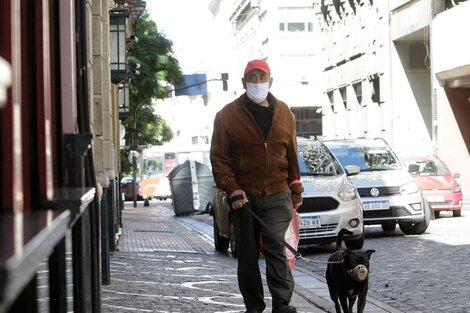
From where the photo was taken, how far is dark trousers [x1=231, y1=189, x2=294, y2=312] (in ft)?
24.8

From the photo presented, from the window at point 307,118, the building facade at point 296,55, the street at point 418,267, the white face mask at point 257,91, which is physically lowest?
the street at point 418,267

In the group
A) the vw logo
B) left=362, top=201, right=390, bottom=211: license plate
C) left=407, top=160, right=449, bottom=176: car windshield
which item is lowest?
left=362, top=201, right=390, bottom=211: license plate

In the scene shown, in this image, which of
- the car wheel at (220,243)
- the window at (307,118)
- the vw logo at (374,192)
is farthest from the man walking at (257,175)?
the window at (307,118)

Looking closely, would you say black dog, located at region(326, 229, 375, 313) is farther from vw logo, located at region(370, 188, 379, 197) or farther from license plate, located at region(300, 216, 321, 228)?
vw logo, located at region(370, 188, 379, 197)

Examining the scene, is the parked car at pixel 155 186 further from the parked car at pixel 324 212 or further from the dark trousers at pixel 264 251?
the dark trousers at pixel 264 251

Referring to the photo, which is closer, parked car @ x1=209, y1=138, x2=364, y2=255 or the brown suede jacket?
the brown suede jacket

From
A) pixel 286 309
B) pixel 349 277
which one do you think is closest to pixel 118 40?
pixel 349 277

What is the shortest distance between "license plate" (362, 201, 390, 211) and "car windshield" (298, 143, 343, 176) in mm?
1554

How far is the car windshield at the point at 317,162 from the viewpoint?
16562 millimetres

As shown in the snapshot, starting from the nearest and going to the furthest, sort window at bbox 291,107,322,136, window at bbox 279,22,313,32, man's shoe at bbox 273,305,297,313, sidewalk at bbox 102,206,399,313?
man's shoe at bbox 273,305,297,313 → sidewalk at bbox 102,206,399,313 → window at bbox 279,22,313,32 → window at bbox 291,107,322,136

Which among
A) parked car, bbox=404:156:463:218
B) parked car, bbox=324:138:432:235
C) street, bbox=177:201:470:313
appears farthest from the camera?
parked car, bbox=404:156:463:218

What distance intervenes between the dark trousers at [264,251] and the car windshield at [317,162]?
8698 millimetres

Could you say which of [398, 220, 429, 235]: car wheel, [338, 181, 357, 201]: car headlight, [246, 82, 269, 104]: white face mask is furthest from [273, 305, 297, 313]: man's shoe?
[398, 220, 429, 235]: car wheel

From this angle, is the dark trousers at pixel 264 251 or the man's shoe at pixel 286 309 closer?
the man's shoe at pixel 286 309
